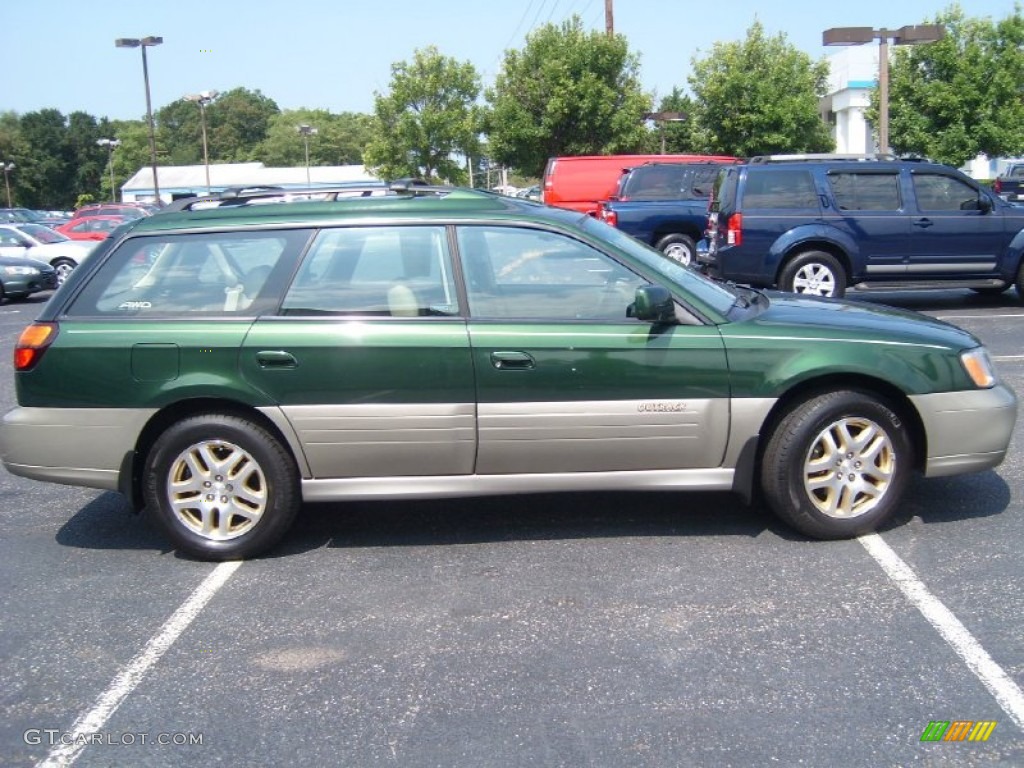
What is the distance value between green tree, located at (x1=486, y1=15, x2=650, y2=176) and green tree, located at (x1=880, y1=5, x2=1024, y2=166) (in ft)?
22.3

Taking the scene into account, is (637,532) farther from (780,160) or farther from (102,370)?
(780,160)

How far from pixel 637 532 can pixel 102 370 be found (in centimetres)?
260

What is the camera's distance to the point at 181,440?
15.0 feet

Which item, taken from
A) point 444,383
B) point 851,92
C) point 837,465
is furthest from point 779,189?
point 851,92

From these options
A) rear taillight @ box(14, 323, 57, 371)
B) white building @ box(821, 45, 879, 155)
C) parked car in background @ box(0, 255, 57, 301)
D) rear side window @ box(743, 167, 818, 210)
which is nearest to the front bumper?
rear taillight @ box(14, 323, 57, 371)

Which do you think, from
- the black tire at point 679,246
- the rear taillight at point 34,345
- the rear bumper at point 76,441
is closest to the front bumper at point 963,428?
the rear bumper at point 76,441

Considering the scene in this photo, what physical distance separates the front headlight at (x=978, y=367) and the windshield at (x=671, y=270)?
3.65 feet

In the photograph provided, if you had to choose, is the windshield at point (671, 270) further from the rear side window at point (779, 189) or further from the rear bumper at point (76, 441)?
the rear side window at point (779, 189)

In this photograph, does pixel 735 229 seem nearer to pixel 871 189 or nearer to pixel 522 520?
pixel 871 189

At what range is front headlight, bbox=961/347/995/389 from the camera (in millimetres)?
4711

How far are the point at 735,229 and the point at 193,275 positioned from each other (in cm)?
811

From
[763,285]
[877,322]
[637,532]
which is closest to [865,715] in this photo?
[637,532]

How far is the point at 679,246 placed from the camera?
1641cm

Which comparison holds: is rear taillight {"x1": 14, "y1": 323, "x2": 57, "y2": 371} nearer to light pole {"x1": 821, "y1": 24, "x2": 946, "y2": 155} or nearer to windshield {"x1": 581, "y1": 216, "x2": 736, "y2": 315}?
windshield {"x1": 581, "y1": 216, "x2": 736, "y2": 315}
